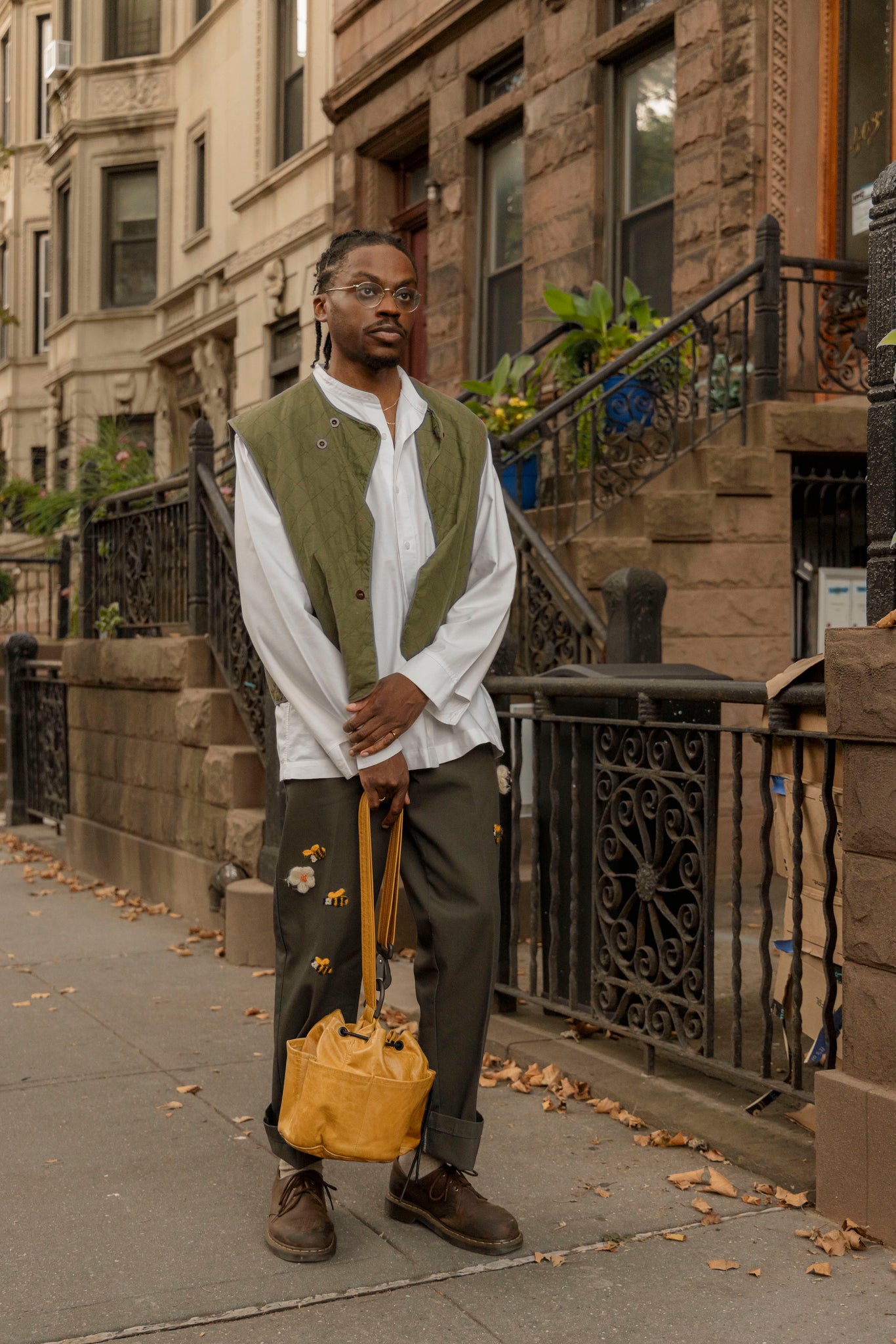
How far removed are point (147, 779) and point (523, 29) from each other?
7.64 metres

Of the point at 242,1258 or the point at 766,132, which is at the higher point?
the point at 766,132

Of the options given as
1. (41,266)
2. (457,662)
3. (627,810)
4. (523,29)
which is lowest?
(627,810)

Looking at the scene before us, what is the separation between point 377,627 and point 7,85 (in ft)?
98.5

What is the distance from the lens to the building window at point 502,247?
13.5 meters

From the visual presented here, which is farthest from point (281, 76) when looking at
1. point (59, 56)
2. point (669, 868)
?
point (669, 868)

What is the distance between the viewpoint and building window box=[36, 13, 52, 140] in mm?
28688

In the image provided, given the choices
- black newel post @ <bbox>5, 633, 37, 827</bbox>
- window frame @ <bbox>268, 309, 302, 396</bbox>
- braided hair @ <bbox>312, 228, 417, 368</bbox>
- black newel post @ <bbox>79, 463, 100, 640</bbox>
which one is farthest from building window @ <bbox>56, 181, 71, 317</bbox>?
braided hair @ <bbox>312, 228, 417, 368</bbox>

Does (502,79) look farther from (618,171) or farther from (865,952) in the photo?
(865,952)

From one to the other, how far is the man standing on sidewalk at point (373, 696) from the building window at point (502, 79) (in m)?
10.4

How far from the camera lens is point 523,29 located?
12883 millimetres

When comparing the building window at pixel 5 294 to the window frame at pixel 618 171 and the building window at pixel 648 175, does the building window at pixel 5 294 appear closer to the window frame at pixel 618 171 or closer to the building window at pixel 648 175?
the window frame at pixel 618 171

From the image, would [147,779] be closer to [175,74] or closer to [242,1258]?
[242,1258]

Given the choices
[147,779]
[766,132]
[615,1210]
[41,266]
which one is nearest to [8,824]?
[147,779]

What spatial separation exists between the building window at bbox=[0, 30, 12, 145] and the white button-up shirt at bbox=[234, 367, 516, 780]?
28.9 metres
